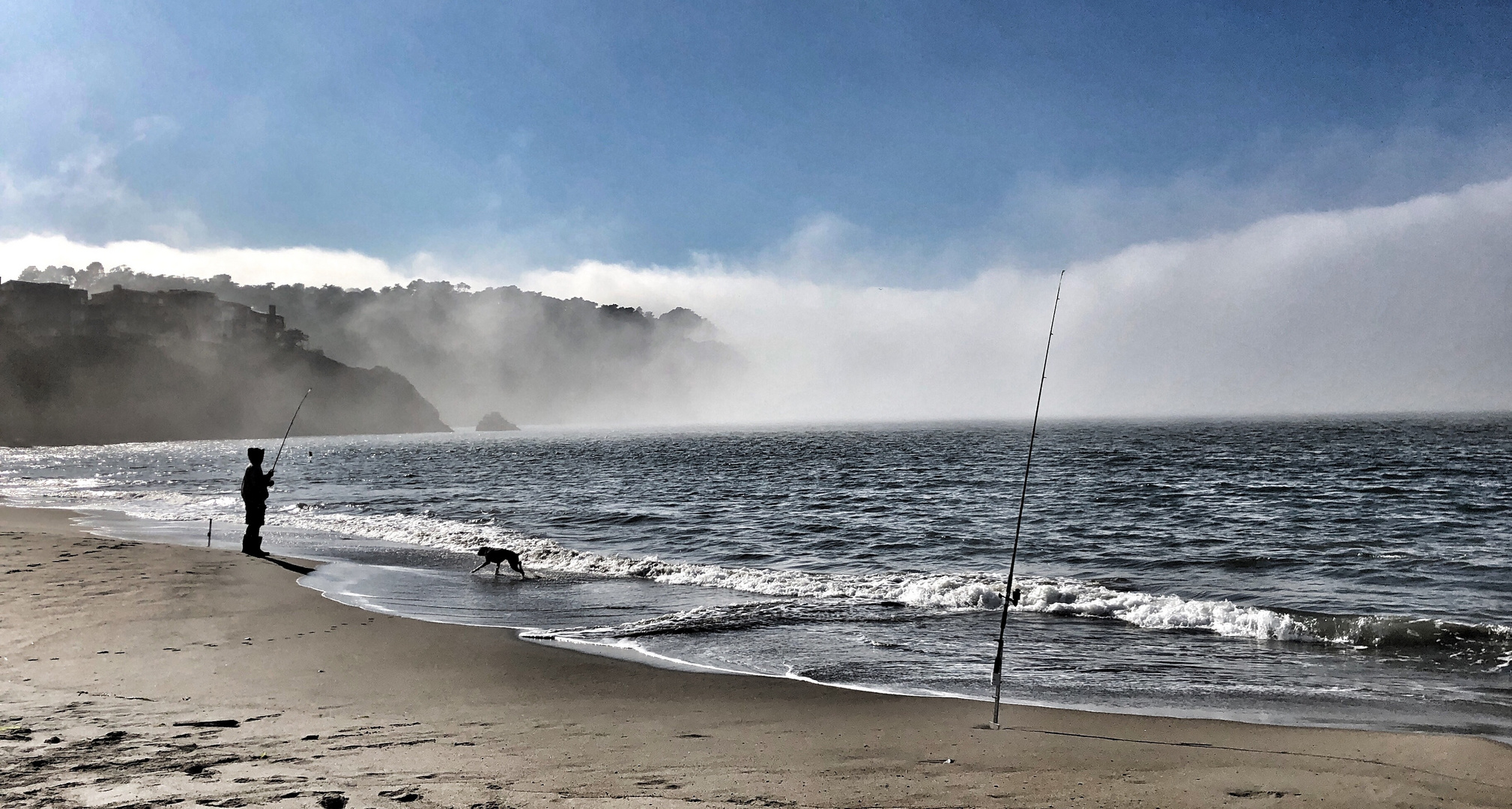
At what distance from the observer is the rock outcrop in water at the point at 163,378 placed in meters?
122

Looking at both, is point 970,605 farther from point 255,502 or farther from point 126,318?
point 126,318

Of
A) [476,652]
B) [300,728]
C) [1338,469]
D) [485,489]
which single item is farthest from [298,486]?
[1338,469]

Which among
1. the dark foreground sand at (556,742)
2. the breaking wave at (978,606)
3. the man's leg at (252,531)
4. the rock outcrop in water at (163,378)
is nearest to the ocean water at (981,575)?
the breaking wave at (978,606)

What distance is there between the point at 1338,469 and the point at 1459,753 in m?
41.0

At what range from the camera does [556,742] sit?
17.9 ft

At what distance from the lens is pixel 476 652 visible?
333 inches

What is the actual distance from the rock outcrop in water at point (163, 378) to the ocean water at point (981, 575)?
108333mm

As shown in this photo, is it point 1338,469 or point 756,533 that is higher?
point 1338,469

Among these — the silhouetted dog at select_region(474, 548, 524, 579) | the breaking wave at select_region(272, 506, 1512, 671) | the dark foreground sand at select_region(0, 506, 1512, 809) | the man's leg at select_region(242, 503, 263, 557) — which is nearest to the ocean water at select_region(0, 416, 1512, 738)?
the breaking wave at select_region(272, 506, 1512, 671)

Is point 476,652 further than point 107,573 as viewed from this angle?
No

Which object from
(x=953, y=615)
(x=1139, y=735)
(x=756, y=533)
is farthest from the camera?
(x=756, y=533)

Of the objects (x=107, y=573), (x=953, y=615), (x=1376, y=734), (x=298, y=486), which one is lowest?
(x=298, y=486)

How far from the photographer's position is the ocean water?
26.7 ft

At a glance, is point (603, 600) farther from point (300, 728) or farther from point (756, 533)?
point (756, 533)
